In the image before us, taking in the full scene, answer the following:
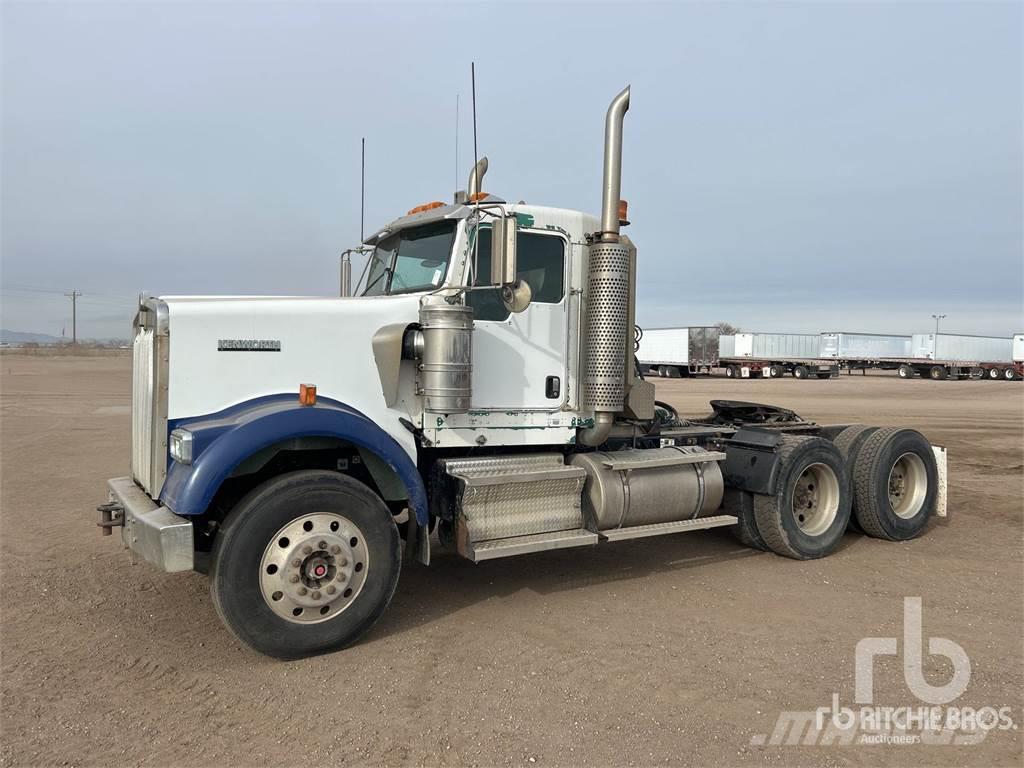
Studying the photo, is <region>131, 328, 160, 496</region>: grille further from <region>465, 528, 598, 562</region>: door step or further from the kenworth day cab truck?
<region>465, 528, 598, 562</region>: door step

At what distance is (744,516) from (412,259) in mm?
3824

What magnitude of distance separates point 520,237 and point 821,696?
3604 mm

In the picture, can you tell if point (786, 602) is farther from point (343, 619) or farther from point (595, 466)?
point (343, 619)

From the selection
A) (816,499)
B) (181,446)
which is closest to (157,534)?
(181,446)

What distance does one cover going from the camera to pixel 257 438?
14.0ft

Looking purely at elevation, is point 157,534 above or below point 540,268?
below

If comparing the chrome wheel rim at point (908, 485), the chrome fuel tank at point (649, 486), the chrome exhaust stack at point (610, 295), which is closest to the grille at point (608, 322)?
the chrome exhaust stack at point (610, 295)

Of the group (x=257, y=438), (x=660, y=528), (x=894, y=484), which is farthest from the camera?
(x=894, y=484)

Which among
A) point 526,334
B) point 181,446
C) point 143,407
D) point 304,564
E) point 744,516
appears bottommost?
point 744,516

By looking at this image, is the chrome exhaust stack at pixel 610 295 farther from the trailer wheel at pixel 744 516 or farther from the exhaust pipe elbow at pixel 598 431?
the trailer wheel at pixel 744 516

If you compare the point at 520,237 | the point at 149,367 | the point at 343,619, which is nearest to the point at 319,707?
the point at 343,619

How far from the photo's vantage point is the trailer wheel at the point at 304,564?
4230mm

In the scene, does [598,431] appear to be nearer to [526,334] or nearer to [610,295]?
[526,334]

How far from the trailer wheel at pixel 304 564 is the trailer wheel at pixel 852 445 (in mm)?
4940
